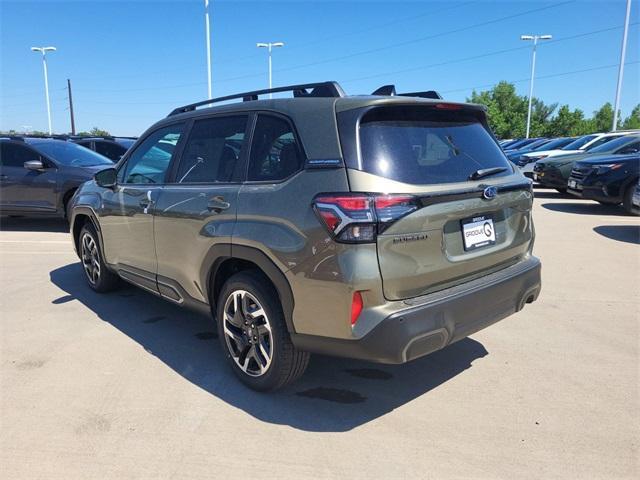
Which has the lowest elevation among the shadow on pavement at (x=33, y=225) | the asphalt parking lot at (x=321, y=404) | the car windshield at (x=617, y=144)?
the shadow on pavement at (x=33, y=225)

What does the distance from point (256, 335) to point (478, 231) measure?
150 cm

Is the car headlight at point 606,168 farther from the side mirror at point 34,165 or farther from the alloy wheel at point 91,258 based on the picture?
the side mirror at point 34,165

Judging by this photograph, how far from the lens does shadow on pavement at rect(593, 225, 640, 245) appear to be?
24.9ft

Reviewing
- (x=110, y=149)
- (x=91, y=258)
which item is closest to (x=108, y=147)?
(x=110, y=149)

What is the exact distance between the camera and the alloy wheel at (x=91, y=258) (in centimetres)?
517

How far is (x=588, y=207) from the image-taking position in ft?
36.9

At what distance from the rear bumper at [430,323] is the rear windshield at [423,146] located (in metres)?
0.64

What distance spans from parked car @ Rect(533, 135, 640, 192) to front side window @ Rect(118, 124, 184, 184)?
10.9 m

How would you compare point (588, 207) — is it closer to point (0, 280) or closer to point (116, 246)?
point (116, 246)

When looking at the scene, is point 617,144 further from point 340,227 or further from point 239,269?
point 340,227

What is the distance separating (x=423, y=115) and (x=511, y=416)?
1.85 meters

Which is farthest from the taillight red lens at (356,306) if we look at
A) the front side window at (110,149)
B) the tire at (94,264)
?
the front side window at (110,149)

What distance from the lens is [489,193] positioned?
9.45ft

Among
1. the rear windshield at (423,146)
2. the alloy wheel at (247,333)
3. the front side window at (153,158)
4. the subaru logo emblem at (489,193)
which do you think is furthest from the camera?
the front side window at (153,158)
